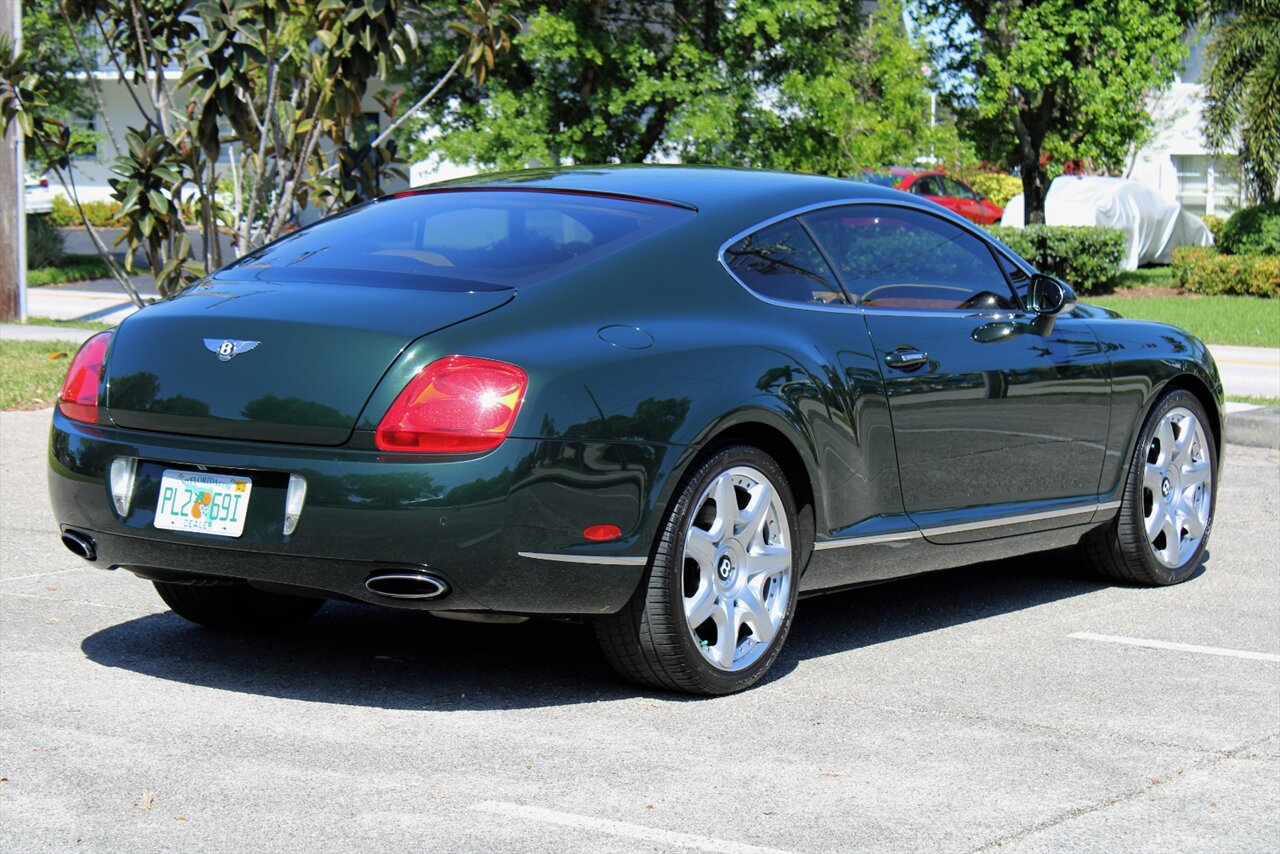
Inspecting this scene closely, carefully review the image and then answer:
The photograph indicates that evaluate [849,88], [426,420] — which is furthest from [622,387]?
[849,88]

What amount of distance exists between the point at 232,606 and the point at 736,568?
1.73 meters

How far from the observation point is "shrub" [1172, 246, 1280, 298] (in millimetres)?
24750

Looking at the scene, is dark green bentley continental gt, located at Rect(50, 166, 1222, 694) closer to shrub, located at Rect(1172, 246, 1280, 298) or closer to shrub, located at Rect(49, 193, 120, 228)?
shrub, located at Rect(1172, 246, 1280, 298)

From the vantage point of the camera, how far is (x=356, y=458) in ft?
15.0

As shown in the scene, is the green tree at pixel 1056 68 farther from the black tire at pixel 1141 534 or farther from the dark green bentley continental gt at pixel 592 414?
the dark green bentley continental gt at pixel 592 414

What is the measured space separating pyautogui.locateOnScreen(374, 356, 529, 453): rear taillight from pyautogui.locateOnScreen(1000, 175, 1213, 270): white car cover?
26214mm

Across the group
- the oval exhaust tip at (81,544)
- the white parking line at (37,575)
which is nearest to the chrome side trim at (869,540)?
the oval exhaust tip at (81,544)

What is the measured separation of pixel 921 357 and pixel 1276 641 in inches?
63.3

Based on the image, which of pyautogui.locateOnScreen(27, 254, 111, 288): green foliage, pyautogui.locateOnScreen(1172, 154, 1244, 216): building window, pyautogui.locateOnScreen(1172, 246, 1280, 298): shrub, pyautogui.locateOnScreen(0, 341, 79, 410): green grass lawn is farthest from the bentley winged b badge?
pyautogui.locateOnScreen(1172, 154, 1244, 216): building window

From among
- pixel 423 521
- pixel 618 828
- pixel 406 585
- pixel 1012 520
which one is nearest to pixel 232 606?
pixel 406 585

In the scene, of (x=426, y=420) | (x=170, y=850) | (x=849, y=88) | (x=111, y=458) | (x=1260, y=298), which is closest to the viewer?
(x=170, y=850)

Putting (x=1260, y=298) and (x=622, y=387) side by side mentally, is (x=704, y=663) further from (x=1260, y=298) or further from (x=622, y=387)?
(x=1260, y=298)

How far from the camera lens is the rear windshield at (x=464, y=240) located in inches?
201

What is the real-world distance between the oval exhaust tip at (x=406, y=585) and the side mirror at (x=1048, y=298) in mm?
2716
